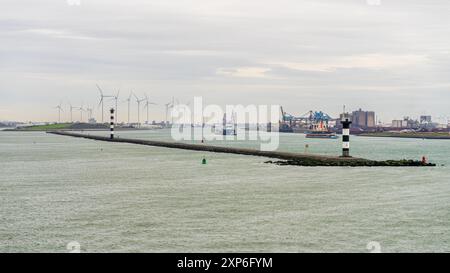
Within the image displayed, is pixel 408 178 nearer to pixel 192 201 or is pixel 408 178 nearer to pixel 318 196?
pixel 318 196

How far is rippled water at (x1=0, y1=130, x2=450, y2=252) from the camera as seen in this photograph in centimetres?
2502

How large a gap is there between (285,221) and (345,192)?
13756mm

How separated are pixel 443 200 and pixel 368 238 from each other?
49.1ft

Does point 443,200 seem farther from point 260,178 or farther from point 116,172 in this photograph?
point 116,172

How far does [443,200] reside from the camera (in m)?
39.0

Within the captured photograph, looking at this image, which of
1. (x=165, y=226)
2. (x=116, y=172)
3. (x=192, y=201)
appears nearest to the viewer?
(x=165, y=226)

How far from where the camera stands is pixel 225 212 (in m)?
32.8

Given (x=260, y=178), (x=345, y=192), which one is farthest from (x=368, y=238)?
(x=260, y=178)

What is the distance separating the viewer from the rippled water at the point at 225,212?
25.0m

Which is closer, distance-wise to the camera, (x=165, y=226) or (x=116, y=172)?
(x=165, y=226)

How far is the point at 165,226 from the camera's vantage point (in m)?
28.4
